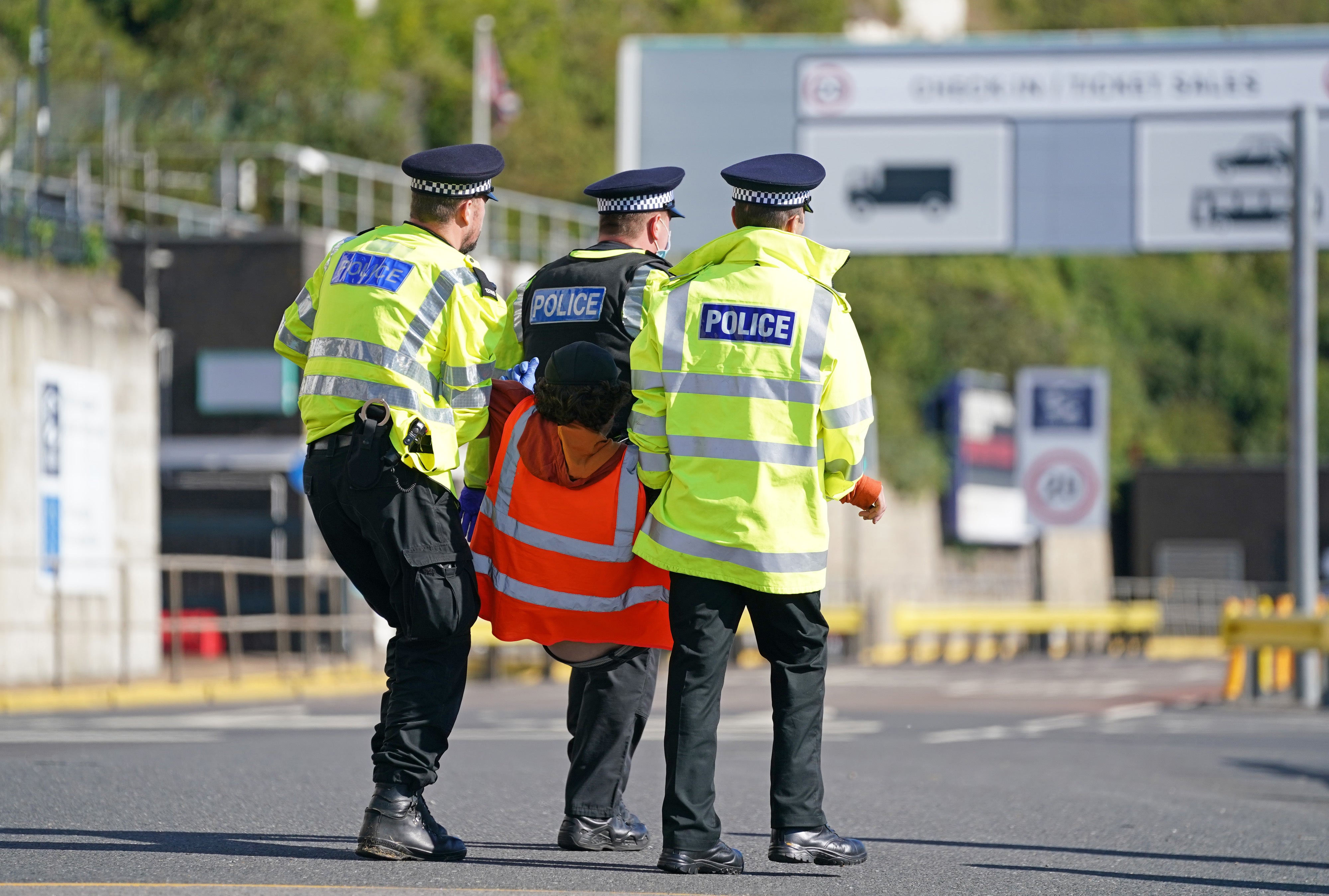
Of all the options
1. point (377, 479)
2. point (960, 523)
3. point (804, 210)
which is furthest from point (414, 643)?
point (960, 523)

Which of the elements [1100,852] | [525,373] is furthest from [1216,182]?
[525,373]

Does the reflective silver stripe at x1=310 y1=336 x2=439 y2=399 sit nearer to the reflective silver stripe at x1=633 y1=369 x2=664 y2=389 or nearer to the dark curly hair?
the dark curly hair

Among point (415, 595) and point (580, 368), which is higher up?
point (580, 368)

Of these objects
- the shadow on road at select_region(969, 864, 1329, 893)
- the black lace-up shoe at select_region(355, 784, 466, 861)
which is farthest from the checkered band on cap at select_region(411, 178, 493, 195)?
the shadow on road at select_region(969, 864, 1329, 893)

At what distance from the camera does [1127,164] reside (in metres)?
23.8

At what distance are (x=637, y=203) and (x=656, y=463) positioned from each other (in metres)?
0.90

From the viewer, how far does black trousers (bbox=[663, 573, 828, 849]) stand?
5.77m

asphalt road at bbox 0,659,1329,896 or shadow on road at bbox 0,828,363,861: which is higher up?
shadow on road at bbox 0,828,363,861

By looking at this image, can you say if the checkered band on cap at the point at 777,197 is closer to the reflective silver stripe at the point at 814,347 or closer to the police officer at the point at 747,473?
the police officer at the point at 747,473

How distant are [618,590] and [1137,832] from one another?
8.42 feet

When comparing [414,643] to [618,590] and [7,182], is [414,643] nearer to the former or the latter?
[618,590]

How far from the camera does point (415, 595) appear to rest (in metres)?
5.74

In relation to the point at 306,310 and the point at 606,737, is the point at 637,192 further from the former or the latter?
the point at 606,737

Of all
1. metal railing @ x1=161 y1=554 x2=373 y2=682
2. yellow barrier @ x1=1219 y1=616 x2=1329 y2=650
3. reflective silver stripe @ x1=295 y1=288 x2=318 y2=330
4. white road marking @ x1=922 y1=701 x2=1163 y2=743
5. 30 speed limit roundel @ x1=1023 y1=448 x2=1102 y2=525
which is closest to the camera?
reflective silver stripe @ x1=295 y1=288 x2=318 y2=330
